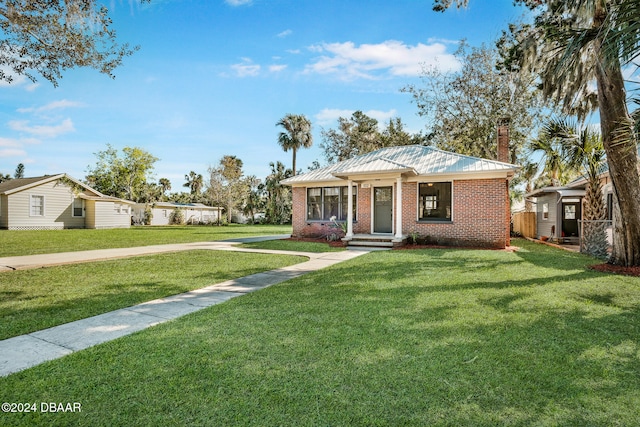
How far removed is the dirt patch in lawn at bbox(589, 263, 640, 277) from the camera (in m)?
7.07

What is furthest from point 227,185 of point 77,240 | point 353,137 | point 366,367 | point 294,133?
point 366,367

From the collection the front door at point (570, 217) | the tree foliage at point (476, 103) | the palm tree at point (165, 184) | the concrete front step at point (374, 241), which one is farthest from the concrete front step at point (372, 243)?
the palm tree at point (165, 184)

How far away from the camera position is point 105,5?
6.86 metres

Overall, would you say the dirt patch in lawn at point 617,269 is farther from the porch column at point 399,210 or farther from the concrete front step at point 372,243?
the concrete front step at point 372,243

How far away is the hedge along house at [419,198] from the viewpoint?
1208cm

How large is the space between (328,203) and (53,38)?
1091 cm

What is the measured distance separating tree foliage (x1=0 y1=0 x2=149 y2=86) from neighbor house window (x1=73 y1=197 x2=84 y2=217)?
23.3 m

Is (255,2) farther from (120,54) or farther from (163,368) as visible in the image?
(163,368)

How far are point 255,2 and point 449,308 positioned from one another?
11.0 m

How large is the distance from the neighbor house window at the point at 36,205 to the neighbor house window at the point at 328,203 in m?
21.4

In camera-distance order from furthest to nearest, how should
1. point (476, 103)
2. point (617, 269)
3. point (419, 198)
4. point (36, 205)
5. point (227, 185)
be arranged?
point (227, 185) < point (36, 205) < point (476, 103) < point (419, 198) < point (617, 269)

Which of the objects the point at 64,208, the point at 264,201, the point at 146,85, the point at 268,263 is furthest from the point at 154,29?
the point at 264,201

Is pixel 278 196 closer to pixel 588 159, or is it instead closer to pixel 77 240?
pixel 77 240

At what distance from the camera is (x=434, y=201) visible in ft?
42.8
